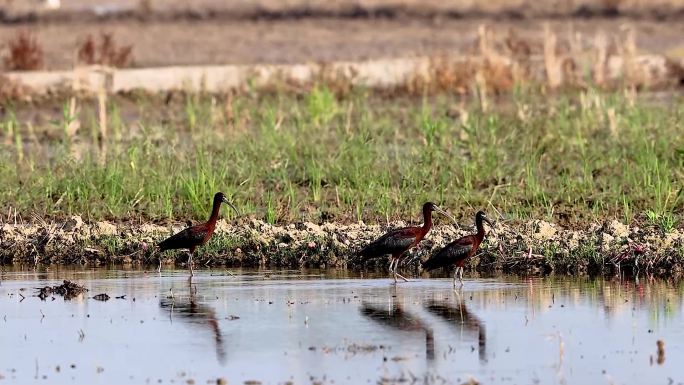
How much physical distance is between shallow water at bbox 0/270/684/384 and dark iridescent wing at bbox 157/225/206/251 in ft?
0.84

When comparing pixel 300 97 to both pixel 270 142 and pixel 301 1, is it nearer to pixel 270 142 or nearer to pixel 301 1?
pixel 270 142

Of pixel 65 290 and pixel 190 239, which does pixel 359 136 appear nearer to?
pixel 190 239

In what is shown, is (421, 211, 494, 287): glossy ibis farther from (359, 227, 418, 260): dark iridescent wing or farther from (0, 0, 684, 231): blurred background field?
(0, 0, 684, 231): blurred background field

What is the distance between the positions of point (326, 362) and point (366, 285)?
10.6 feet

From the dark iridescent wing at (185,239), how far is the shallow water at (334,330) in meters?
0.25

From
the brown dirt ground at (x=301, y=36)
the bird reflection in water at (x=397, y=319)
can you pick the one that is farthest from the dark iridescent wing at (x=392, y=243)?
the brown dirt ground at (x=301, y=36)

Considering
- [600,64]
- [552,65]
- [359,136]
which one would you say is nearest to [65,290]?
[359,136]

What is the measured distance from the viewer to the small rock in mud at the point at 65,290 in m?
12.4

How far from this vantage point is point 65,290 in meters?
12.5

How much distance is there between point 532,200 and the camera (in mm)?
15906

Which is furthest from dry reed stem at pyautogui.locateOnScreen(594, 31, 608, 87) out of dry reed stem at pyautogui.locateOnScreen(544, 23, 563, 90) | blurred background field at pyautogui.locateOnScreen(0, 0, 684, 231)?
dry reed stem at pyautogui.locateOnScreen(544, 23, 563, 90)

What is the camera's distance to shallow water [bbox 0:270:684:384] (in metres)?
9.50

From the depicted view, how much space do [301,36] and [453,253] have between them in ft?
80.2

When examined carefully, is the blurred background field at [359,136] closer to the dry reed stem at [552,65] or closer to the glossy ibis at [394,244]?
the dry reed stem at [552,65]
